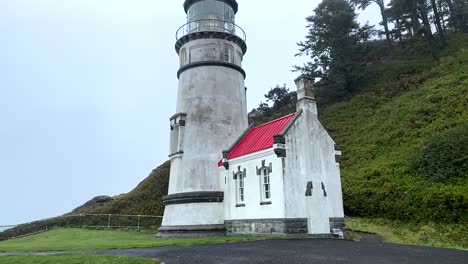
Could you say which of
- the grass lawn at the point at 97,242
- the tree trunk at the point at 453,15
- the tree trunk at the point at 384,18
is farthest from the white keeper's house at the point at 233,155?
the tree trunk at the point at 453,15

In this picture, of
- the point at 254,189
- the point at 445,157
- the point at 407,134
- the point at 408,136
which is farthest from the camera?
the point at 407,134

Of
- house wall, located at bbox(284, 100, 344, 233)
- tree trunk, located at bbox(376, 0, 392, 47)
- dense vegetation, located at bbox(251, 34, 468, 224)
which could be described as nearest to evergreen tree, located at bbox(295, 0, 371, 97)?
dense vegetation, located at bbox(251, 34, 468, 224)

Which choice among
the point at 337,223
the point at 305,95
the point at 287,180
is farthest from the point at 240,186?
the point at 305,95

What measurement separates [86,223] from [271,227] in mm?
18478

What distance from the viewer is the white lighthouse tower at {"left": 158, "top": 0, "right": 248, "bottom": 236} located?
66.3ft

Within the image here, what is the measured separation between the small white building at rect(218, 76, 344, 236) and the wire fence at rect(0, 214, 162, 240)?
1133cm

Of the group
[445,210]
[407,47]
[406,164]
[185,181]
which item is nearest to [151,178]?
[185,181]

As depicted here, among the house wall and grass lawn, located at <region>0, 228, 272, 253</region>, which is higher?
the house wall

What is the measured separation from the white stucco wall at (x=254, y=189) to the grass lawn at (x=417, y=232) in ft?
17.4

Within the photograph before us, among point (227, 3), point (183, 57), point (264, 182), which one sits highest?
point (227, 3)

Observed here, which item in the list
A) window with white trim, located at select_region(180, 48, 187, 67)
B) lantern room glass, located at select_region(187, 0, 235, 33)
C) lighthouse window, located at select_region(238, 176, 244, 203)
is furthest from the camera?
window with white trim, located at select_region(180, 48, 187, 67)

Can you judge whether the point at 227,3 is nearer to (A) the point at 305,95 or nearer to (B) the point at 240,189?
(A) the point at 305,95

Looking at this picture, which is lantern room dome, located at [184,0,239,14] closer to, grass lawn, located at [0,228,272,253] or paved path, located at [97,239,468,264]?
grass lawn, located at [0,228,272,253]

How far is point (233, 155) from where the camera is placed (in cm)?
1991
